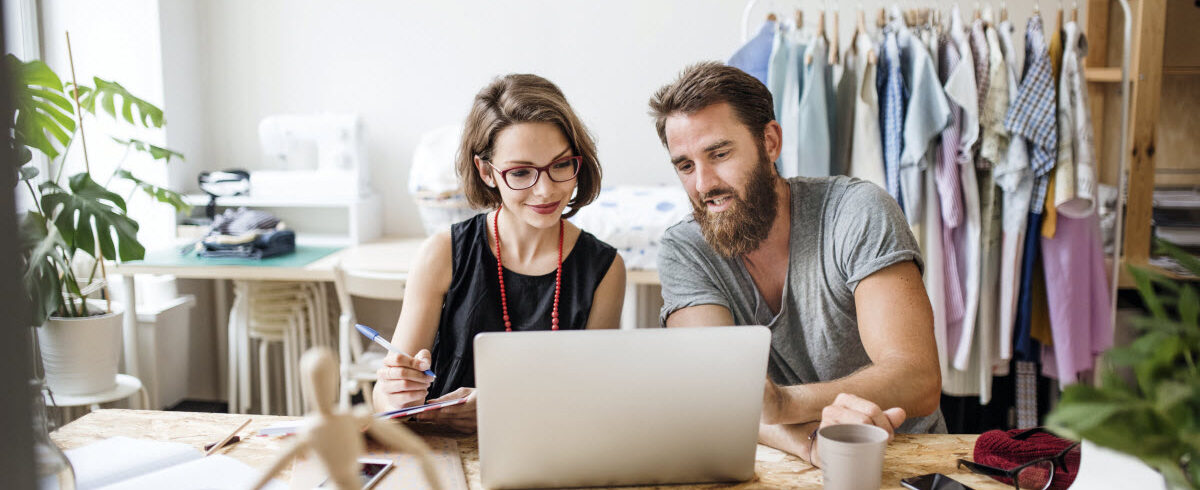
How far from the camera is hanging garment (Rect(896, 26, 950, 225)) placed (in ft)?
7.55

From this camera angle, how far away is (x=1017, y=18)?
293 cm

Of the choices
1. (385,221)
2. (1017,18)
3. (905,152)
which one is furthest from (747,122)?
(385,221)

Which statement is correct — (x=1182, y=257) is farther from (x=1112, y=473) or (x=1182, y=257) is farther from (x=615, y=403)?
(x=615, y=403)

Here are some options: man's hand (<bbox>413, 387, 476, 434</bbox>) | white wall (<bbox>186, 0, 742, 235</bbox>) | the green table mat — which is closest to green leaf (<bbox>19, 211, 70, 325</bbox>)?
the green table mat

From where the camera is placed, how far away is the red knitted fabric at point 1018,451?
108 cm

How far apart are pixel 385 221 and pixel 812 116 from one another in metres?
1.78

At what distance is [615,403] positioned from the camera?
0.96 m

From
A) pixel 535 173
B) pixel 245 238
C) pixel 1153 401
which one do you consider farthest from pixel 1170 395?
pixel 245 238

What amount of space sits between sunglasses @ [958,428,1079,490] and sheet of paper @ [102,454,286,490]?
0.85m

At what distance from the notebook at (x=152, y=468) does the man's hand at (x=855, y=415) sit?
2.16 ft

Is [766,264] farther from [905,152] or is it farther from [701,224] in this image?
[905,152]

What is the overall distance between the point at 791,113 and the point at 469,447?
1.49 meters

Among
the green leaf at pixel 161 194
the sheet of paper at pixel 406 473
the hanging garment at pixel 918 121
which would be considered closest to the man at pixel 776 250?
the sheet of paper at pixel 406 473

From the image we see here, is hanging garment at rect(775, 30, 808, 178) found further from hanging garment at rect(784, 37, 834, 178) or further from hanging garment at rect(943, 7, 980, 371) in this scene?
hanging garment at rect(943, 7, 980, 371)
